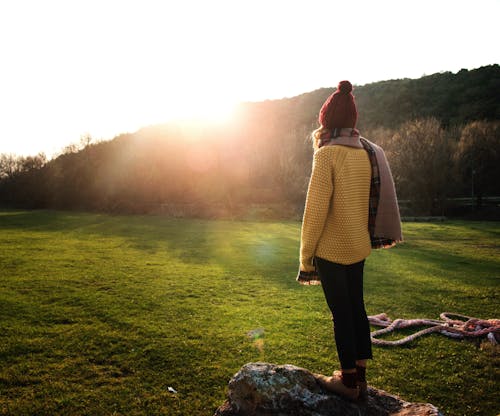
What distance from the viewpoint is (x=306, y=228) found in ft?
8.80

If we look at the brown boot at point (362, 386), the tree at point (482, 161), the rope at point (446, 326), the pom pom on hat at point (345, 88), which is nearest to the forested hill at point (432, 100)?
the tree at point (482, 161)

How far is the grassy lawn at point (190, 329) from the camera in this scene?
134 inches

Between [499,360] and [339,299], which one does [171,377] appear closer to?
[339,299]

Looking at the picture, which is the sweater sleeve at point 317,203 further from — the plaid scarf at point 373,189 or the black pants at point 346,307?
the plaid scarf at point 373,189

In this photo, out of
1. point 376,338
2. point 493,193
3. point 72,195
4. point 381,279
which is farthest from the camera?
point 72,195

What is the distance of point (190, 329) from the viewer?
5.06 metres

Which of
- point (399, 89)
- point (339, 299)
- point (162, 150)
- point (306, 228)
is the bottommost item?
point (339, 299)

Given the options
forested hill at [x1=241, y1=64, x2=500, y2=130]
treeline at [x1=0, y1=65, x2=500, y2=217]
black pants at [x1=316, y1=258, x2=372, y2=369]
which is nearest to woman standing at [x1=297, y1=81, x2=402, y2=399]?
black pants at [x1=316, y1=258, x2=372, y2=369]

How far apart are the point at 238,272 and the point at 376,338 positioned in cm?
484

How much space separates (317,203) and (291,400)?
1527 mm

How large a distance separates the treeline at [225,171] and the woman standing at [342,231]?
25684mm

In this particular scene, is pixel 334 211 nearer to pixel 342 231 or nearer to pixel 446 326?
pixel 342 231

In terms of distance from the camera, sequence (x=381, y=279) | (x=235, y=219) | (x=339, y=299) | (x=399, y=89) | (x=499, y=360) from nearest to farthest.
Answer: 1. (x=339, y=299)
2. (x=499, y=360)
3. (x=381, y=279)
4. (x=235, y=219)
5. (x=399, y=89)

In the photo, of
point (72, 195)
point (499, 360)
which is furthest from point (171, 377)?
point (72, 195)
